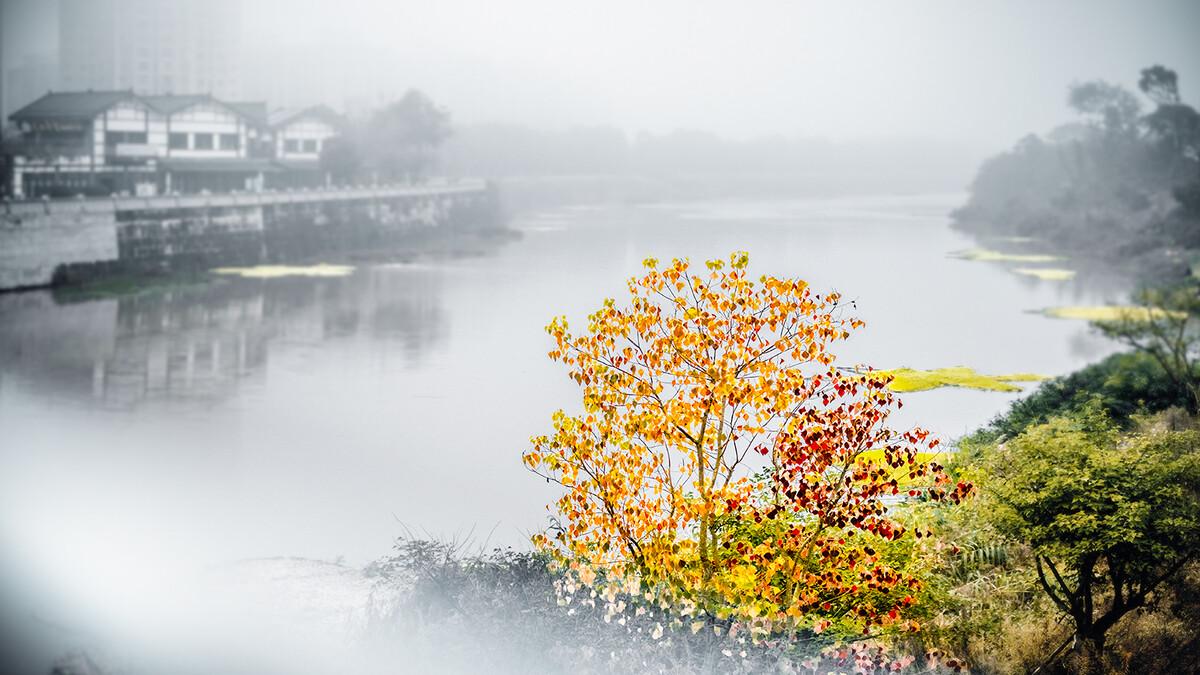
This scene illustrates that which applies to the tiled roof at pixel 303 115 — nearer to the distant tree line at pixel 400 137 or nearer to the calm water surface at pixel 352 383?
the distant tree line at pixel 400 137

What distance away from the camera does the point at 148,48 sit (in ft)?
151

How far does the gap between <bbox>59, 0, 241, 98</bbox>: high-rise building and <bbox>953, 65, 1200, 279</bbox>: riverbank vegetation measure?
90.0ft

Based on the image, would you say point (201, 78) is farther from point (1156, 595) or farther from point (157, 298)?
point (1156, 595)

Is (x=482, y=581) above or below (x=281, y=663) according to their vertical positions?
above

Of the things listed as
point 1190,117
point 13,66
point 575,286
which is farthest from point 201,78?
point 1190,117

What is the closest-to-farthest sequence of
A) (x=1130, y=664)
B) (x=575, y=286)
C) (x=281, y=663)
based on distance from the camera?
(x=1130, y=664) → (x=281, y=663) → (x=575, y=286)

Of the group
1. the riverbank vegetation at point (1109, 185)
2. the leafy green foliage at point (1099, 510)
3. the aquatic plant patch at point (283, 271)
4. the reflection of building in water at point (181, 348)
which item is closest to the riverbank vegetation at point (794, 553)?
the leafy green foliage at point (1099, 510)

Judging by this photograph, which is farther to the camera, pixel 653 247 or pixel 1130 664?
pixel 653 247

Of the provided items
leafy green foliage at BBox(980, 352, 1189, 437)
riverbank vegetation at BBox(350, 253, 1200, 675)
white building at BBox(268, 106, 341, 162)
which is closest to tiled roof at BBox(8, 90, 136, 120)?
white building at BBox(268, 106, 341, 162)

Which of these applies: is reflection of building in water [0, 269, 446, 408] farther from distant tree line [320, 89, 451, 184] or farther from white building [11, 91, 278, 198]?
distant tree line [320, 89, 451, 184]

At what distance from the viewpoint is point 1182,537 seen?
20.4 ft

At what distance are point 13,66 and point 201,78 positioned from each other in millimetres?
12693

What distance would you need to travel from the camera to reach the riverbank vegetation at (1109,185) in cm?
2175

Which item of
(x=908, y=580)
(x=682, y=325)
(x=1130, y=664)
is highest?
(x=682, y=325)
